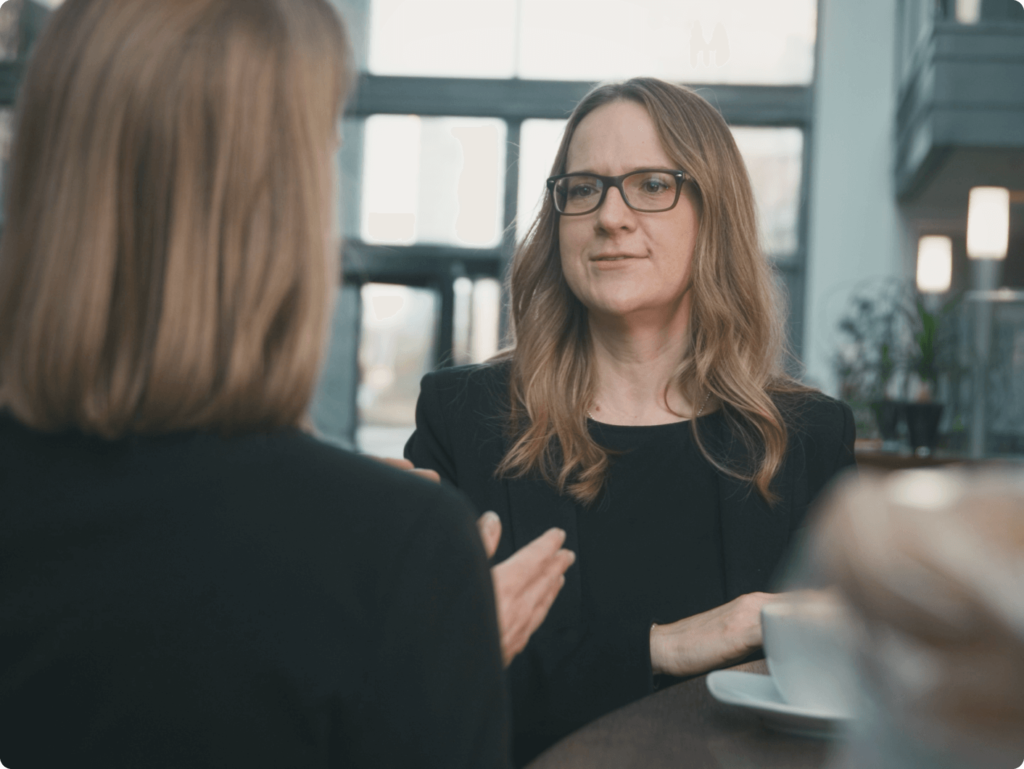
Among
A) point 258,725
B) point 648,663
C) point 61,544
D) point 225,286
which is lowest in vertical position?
point 648,663

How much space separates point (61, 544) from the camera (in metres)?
0.60

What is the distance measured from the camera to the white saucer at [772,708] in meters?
0.77

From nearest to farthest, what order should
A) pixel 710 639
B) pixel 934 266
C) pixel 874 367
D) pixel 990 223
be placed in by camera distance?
pixel 710 639, pixel 990 223, pixel 874 367, pixel 934 266

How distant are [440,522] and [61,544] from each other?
249mm

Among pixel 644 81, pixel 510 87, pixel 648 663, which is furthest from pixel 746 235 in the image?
pixel 510 87

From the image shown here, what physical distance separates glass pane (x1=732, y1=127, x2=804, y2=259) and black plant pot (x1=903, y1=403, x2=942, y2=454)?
392cm

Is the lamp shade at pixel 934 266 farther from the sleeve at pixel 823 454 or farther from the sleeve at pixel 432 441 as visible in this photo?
the sleeve at pixel 432 441

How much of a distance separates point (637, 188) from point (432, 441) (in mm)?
611

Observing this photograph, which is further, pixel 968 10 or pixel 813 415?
pixel 968 10

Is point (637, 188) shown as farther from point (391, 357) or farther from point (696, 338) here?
point (391, 357)

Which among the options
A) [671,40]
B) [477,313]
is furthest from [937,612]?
→ [671,40]

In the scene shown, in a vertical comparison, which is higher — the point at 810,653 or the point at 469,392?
the point at 469,392

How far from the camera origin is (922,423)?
4.19m

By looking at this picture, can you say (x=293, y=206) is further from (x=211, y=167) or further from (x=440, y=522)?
(x=440, y=522)
